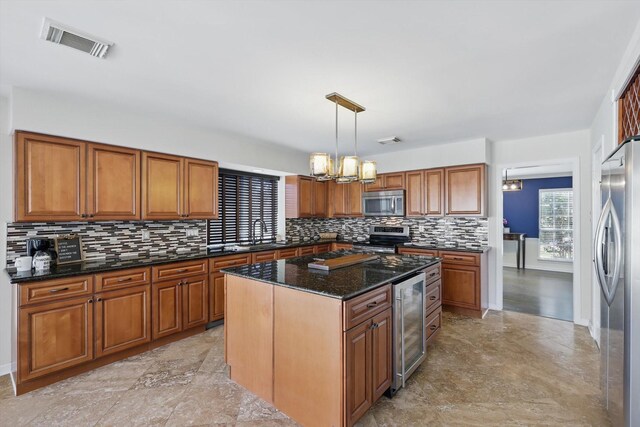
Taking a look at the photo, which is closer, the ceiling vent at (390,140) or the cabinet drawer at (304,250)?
A: the ceiling vent at (390,140)

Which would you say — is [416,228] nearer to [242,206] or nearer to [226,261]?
[242,206]

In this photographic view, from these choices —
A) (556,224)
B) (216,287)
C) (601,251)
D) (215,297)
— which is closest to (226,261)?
(216,287)

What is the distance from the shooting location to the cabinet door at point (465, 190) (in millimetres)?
4332

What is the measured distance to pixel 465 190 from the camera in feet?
14.6

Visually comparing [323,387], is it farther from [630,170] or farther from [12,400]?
[12,400]

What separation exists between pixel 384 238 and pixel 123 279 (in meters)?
4.02

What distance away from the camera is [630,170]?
1496mm

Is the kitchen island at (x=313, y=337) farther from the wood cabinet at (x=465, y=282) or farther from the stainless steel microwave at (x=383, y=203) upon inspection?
the stainless steel microwave at (x=383, y=203)

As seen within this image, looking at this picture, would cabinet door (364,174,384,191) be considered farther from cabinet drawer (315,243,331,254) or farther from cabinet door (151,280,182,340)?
cabinet door (151,280,182,340)

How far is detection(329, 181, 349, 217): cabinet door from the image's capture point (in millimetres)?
5816

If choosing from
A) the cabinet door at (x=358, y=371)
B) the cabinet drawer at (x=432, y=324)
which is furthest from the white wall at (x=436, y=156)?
the cabinet door at (x=358, y=371)

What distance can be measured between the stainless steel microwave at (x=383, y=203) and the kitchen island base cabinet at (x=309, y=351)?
3078mm

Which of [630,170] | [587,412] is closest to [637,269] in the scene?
[630,170]

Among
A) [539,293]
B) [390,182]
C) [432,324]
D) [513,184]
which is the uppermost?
[513,184]
